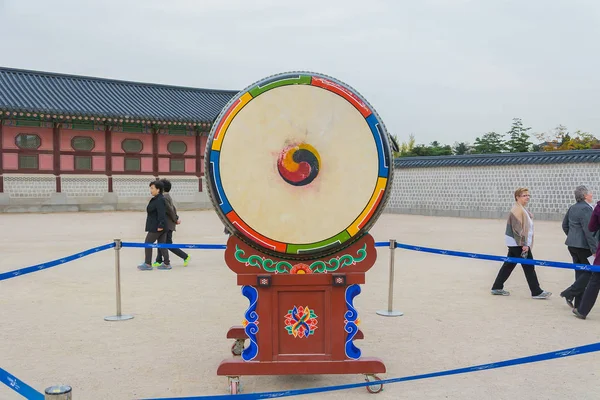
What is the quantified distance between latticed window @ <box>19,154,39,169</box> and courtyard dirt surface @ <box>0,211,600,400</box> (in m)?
14.3

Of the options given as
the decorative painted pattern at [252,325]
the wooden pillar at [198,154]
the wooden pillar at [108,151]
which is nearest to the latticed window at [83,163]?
the wooden pillar at [108,151]

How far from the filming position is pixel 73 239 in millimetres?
12297

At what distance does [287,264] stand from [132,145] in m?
21.7

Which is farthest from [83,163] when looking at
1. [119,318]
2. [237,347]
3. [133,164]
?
[237,347]

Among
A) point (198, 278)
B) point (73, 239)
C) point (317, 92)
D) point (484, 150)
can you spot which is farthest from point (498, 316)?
point (484, 150)

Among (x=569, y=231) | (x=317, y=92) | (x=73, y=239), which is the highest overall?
(x=317, y=92)

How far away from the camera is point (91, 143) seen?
22656mm

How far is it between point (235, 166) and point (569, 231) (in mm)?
4314

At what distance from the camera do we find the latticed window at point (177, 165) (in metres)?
24.5

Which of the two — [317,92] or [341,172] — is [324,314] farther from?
[317,92]

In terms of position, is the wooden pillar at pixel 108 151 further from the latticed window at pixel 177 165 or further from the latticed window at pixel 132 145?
the latticed window at pixel 177 165

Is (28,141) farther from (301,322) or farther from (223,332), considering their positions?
(301,322)

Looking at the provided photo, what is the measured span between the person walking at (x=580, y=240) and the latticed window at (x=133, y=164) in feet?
67.7

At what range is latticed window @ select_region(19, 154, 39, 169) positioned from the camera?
21.2 metres
